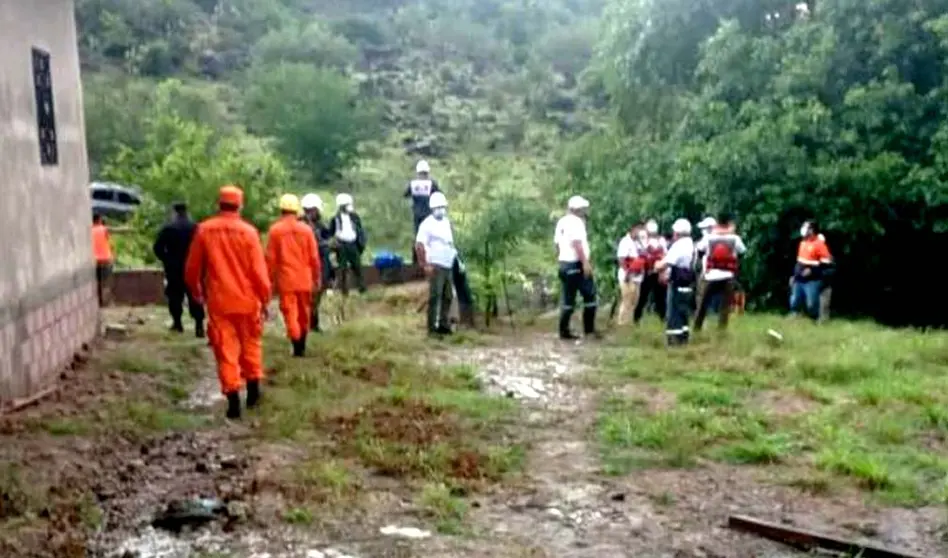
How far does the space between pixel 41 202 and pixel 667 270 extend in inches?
274

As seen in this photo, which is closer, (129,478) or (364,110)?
(129,478)

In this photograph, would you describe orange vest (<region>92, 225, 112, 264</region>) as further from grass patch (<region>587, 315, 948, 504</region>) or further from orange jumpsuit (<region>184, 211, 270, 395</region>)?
orange jumpsuit (<region>184, 211, 270, 395</region>)

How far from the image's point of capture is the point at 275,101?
177 ft

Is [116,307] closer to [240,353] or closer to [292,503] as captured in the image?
[240,353]

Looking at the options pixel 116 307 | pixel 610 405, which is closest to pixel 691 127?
pixel 116 307

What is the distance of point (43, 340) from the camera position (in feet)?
34.0

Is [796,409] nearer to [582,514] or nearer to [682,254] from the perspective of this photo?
Answer: [582,514]

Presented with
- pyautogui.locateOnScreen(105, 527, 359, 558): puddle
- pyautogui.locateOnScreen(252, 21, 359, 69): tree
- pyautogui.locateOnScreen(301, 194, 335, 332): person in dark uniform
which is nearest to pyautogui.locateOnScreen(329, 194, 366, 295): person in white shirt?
pyautogui.locateOnScreen(301, 194, 335, 332): person in dark uniform

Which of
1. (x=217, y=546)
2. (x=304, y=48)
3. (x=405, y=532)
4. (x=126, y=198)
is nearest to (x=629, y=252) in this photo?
(x=405, y=532)

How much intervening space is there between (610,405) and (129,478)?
434 centimetres

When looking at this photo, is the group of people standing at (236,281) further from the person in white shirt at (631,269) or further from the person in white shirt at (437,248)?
the person in white shirt at (631,269)

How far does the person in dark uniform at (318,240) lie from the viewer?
Result: 46.6 feet

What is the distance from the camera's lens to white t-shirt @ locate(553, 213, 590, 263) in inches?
572

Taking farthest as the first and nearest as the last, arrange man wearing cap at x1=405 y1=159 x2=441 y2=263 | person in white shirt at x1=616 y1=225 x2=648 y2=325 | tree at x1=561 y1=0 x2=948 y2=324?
tree at x1=561 y1=0 x2=948 y2=324 < man wearing cap at x1=405 y1=159 x2=441 y2=263 < person in white shirt at x1=616 y1=225 x2=648 y2=325
